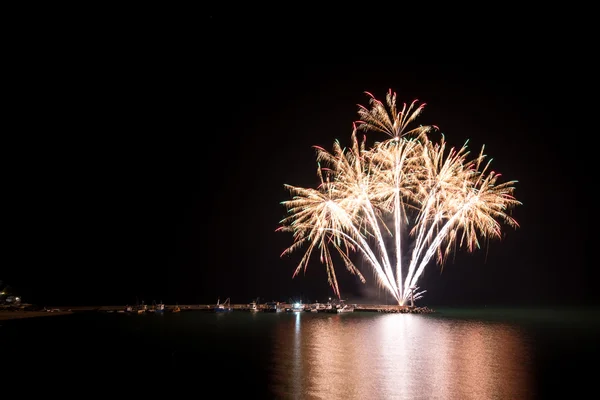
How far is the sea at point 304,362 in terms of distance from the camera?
13.5 m

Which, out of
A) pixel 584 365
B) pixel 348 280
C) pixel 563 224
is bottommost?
pixel 584 365

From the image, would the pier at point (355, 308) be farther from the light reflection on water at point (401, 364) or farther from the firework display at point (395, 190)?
the light reflection on water at point (401, 364)

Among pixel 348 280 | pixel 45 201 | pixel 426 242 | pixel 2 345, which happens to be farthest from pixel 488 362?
pixel 45 201

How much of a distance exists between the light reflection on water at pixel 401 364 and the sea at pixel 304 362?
0.04 metres

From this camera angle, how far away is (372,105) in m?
37.4

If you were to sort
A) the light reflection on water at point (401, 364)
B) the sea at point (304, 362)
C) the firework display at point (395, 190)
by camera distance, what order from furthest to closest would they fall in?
the firework display at point (395, 190) < the sea at point (304, 362) < the light reflection on water at point (401, 364)

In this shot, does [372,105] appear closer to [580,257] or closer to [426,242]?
[426,242]

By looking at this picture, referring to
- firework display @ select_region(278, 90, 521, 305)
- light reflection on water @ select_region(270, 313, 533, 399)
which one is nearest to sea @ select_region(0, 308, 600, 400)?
light reflection on water @ select_region(270, 313, 533, 399)

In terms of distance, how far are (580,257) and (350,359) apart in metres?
72.2

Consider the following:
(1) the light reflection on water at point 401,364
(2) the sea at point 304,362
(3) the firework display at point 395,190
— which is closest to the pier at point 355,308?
(3) the firework display at point 395,190

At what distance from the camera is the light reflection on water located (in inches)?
520

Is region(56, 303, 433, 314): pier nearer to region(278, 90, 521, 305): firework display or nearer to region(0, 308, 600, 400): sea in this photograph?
region(278, 90, 521, 305): firework display

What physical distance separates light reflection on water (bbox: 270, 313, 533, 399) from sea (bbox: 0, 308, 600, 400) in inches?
1.4

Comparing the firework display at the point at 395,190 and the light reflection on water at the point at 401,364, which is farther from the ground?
the firework display at the point at 395,190
